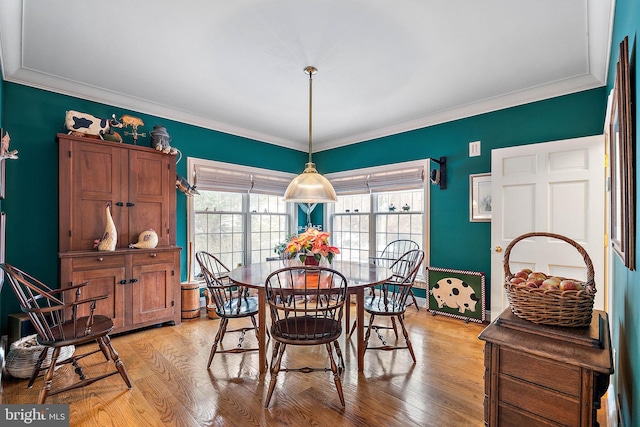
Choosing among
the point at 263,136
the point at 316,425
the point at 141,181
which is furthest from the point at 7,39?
the point at 316,425

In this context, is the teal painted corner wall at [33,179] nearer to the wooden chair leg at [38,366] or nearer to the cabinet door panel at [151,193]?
the cabinet door panel at [151,193]

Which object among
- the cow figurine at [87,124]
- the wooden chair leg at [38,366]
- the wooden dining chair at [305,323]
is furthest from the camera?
the cow figurine at [87,124]

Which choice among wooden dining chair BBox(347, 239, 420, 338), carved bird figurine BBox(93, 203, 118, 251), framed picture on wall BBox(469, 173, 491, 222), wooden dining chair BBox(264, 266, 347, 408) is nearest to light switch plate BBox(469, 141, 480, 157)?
framed picture on wall BBox(469, 173, 491, 222)

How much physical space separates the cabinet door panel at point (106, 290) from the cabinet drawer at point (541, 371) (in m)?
3.25

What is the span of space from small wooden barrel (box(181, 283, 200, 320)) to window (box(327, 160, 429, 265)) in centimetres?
244

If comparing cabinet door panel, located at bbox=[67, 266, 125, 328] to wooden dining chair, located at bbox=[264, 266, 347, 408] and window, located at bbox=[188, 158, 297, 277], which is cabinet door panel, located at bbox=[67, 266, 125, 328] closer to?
window, located at bbox=[188, 158, 297, 277]

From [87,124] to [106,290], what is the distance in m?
1.61

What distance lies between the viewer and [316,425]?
1.80m

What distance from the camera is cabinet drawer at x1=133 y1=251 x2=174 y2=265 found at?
10.4 ft

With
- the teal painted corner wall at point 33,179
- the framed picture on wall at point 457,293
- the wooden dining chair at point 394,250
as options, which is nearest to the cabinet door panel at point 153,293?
the teal painted corner wall at point 33,179

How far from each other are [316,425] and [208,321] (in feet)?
7.21

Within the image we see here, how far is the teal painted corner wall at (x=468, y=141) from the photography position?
9.90ft

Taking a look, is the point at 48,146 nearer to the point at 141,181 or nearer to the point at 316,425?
the point at 141,181

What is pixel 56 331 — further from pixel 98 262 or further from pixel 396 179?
pixel 396 179
